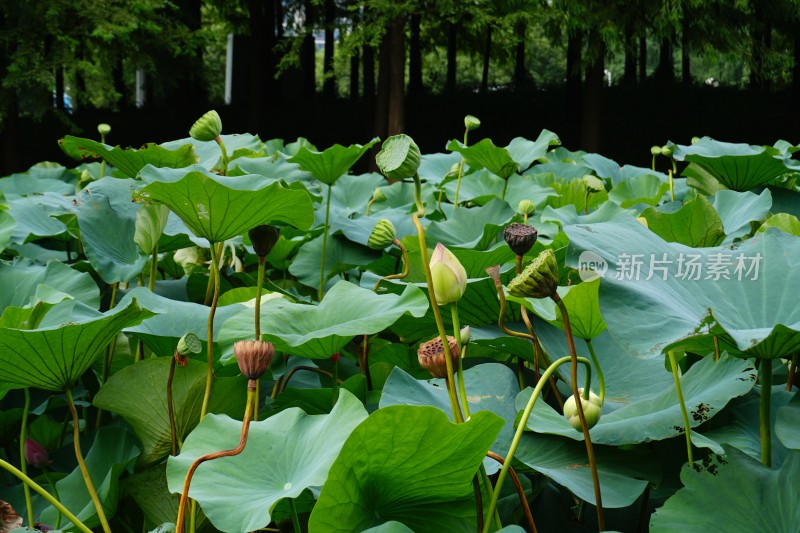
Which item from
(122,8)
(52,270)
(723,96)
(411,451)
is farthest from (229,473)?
(723,96)

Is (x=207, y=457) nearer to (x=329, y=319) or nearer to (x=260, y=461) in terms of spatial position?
(x=260, y=461)

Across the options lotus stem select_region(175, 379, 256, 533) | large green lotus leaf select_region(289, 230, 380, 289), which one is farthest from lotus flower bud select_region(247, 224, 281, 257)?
large green lotus leaf select_region(289, 230, 380, 289)

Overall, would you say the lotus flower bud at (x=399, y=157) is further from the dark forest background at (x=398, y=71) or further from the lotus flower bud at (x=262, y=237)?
the dark forest background at (x=398, y=71)

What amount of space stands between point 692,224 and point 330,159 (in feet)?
2.47

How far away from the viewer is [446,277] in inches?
27.8

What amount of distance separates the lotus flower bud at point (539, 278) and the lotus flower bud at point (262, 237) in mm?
344

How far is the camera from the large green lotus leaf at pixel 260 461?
0.63 meters

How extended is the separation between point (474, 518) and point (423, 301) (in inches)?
10.1

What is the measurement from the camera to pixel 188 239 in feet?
4.16

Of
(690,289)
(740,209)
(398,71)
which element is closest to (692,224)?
(740,209)

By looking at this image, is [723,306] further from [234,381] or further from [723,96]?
[723,96]

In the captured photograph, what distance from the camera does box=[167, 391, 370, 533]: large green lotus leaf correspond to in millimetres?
633

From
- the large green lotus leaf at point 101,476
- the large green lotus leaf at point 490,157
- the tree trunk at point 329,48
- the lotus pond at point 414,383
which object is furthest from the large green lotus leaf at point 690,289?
the tree trunk at point 329,48

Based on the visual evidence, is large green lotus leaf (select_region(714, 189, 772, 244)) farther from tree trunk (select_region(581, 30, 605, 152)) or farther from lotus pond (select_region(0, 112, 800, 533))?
tree trunk (select_region(581, 30, 605, 152))
